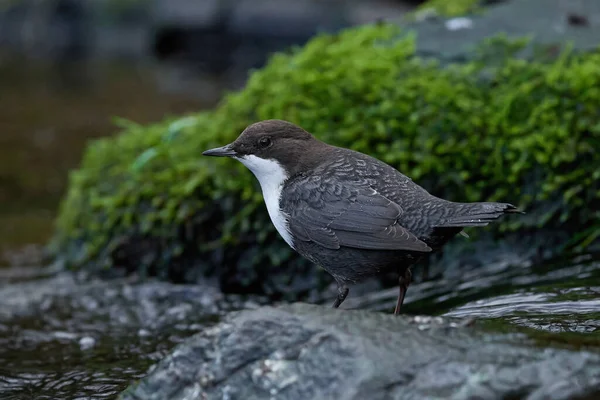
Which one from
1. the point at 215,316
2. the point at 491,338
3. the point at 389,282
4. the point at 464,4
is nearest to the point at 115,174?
the point at 215,316

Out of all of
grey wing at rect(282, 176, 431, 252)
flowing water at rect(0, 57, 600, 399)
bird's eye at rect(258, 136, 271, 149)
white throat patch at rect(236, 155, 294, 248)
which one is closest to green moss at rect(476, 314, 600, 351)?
flowing water at rect(0, 57, 600, 399)

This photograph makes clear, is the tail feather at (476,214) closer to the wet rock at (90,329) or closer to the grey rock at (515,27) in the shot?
the wet rock at (90,329)

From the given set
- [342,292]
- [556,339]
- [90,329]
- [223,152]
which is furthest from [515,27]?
[556,339]

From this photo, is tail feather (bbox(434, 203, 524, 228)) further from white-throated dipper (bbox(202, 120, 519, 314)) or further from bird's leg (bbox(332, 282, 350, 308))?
bird's leg (bbox(332, 282, 350, 308))

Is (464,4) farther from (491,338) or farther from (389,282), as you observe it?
(491,338)

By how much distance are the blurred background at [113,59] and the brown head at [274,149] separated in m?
4.98

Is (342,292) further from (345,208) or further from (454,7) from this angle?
(454,7)

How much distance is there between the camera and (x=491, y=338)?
254 cm

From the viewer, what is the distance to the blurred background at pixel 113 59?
9.90 meters

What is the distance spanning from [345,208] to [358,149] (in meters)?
1.61

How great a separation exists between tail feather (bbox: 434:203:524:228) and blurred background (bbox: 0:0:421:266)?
5.89m

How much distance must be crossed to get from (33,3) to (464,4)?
33.5 ft

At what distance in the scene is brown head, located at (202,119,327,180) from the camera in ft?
12.5

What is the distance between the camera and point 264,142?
151 inches
